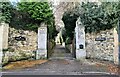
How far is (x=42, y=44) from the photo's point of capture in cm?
1388

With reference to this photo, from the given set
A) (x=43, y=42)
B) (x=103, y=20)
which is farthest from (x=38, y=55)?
(x=103, y=20)

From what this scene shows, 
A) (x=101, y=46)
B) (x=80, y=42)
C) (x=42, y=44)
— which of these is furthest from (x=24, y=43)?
(x=101, y=46)

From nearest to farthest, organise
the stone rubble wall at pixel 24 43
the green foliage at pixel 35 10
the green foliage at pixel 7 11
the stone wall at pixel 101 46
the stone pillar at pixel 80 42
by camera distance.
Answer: the green foliage at pixel 7 11, the stone wall at pixel 101 46, the green foliage at pixel 35 10, the stone rubble wall at pixel 24 43, the stone pillar at pixel 80 42

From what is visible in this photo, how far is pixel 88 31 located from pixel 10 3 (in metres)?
5.10

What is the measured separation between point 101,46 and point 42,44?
3.63 metres

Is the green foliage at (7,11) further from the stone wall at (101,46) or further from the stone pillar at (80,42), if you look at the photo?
the stone wall at (101,46)

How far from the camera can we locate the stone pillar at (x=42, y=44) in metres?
13.8

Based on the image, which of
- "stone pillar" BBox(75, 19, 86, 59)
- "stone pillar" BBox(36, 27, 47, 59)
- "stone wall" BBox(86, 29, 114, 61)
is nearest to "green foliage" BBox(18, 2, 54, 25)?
"stone pillar" BBox(36, 27, 47, 59)

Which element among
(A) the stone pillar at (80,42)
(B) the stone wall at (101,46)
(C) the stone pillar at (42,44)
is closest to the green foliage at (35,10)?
(C) the stone pillar at (42,44)

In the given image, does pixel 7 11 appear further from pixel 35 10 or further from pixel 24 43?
pixel 24 43

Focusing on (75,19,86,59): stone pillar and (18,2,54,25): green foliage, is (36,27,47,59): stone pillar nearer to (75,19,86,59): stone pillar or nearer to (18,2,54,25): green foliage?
(18,2,54,25): green foliage

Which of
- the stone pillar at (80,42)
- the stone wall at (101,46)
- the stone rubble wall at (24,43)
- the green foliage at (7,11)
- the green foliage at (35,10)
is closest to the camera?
the green foliage at (7,11)

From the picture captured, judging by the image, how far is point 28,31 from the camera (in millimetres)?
13906

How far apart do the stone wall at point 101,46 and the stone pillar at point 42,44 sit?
271cm
